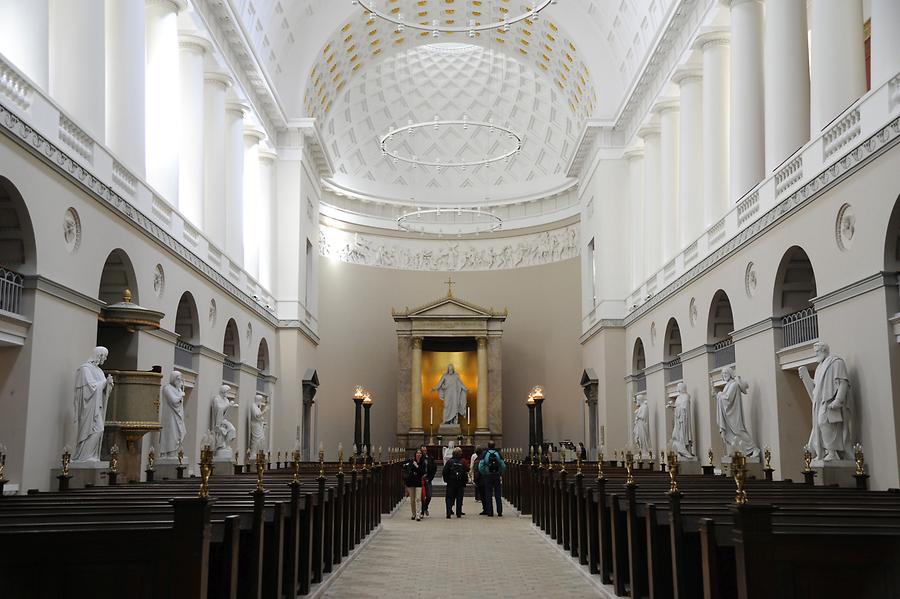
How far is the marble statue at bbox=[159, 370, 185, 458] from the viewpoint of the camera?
17219 mm

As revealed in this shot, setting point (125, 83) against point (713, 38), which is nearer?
point (125, 83)

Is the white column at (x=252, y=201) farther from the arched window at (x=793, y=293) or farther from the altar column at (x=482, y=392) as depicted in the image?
the arched window at (x=793, y=293)

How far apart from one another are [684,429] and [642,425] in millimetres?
4374

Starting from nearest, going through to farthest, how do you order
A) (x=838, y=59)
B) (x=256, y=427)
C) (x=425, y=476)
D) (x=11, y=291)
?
(x=11, y=291), (x=838, y=59), (x=425, y=476), (x=256, y=427)

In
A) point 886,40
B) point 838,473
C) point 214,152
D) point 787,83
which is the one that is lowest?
point 838,473

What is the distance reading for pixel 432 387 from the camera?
35406 millimetres

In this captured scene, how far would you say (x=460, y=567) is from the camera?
36.9 feet

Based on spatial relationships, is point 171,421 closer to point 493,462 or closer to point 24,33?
point 493,462

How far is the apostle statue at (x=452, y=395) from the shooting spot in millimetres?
33938

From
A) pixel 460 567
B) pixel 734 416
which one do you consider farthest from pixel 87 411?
pixel 734 416

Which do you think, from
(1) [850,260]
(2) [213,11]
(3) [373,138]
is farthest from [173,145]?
(3) [373,138]

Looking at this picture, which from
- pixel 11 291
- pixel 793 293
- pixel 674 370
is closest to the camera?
pixel 11 291

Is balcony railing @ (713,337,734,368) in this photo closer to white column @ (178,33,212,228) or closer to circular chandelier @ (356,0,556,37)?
circular chandelier @ (356,0,556,37)

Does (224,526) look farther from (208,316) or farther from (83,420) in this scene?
(208,316)
